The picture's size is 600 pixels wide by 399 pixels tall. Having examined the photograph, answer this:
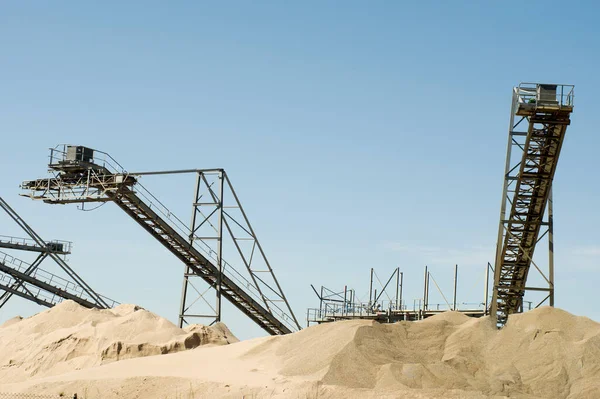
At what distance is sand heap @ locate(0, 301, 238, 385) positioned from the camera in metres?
29.2

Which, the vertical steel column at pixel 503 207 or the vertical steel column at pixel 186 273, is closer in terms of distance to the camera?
the vertical steel column at pixel 503 207

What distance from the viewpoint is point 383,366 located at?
843 inches

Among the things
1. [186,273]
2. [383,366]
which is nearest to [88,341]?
[186,273]

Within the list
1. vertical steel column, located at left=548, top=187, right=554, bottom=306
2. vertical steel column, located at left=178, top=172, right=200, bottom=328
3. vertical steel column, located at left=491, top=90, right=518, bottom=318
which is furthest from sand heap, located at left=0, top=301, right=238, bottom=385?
vertical steel column, located at left=548, top=187, right=554, bottom=306

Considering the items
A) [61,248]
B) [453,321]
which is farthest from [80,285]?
[453,321]

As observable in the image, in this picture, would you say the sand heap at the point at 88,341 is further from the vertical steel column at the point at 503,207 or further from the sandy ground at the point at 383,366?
the vertical steel column at the point at 503,207

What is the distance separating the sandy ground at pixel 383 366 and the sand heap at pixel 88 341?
4160 millimetres

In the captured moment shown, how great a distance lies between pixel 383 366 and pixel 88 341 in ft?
44.4

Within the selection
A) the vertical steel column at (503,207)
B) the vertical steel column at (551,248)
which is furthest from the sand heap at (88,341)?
the vertical steel column at (551,248)

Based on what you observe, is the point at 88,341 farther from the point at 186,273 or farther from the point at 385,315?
the point at 385,315

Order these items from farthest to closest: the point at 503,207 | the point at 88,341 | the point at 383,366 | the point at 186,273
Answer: the point at 186,273 < the point at 88,341 < the point at 503,207 < the point at 383,366

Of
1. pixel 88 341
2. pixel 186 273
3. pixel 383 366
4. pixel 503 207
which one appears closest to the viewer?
pixel 383 366

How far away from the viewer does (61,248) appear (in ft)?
129

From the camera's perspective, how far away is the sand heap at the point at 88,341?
29.2 meters
